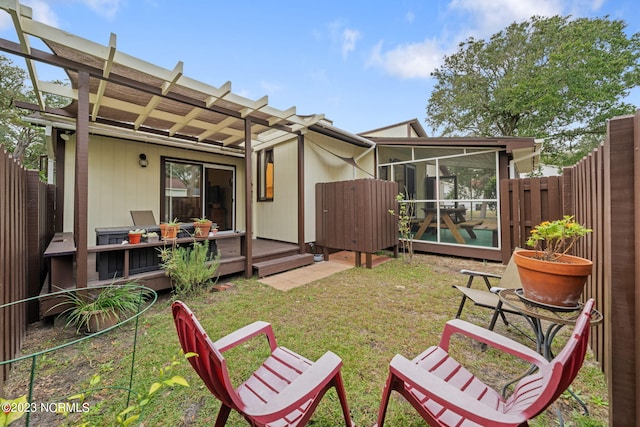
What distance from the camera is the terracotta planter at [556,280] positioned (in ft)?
5.51

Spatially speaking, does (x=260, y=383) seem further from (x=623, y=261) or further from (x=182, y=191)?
(x=182, y=191)

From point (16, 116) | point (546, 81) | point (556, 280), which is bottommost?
point (556, 280)

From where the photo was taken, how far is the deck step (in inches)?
185

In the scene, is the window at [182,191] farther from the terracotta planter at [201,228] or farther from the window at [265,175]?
the terracotta planter at [201,228]

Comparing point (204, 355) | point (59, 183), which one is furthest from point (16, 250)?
point (59, 183)

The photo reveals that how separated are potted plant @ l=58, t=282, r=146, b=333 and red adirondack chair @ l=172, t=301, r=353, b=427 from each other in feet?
5.78

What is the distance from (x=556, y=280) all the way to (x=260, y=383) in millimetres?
2078

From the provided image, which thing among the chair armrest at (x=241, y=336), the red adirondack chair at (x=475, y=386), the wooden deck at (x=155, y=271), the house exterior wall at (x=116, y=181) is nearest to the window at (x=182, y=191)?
the house exterior wall at (x=116, y=181)

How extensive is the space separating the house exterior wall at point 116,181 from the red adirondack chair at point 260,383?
543 cm

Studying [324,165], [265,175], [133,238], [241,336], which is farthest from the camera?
[265,175]

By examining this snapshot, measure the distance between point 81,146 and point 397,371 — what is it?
3896 millimetres

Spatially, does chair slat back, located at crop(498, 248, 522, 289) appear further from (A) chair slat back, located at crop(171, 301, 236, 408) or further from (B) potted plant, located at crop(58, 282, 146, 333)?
(B) potted plant, located at crop(58, 282, 146, 333)

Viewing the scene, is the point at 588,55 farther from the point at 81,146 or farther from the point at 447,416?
the point at 81,146

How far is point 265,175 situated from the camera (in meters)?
7.11
